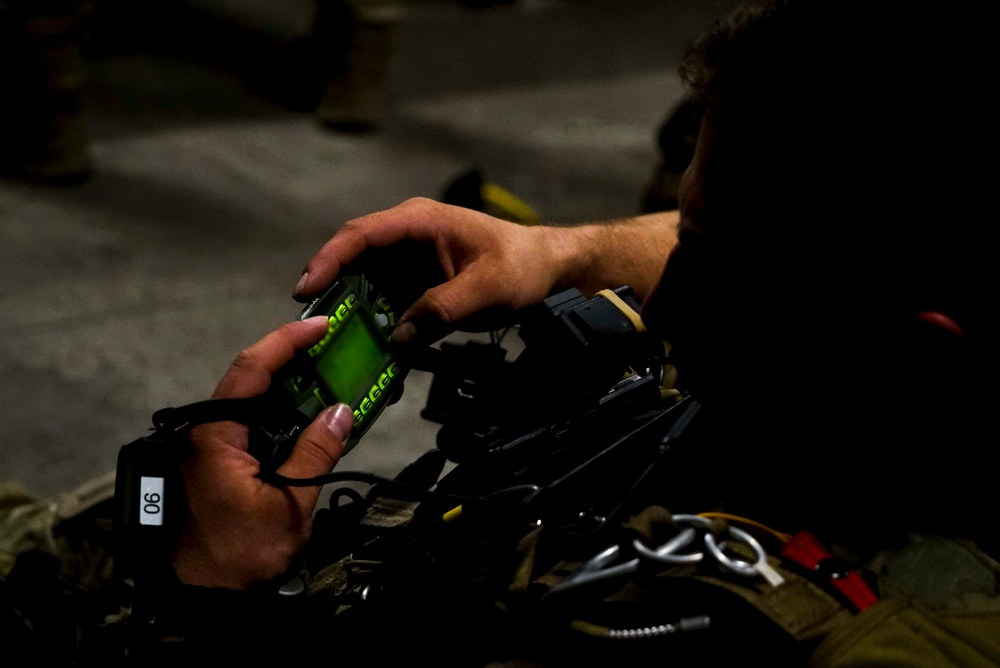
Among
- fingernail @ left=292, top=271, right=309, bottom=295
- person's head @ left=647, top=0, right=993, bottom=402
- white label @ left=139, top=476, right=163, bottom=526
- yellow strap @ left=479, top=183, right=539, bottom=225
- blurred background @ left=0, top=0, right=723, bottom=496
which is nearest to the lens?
person's head @ left=647, top=0, right=993, bottom=402

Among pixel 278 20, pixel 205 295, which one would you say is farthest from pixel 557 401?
pixel 278 20

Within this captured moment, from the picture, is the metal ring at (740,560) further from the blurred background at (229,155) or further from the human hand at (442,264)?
the blurred background at (229,155)

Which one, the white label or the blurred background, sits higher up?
the white label

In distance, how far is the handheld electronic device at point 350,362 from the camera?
926mm

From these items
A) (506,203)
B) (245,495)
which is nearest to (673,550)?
(245,495)

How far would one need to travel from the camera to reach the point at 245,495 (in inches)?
34.4

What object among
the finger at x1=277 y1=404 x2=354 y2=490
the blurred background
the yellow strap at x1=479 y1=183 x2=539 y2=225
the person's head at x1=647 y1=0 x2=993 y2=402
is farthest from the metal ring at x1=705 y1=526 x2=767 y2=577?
the blurred background

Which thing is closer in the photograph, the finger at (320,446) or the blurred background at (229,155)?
the finger at (320,446)

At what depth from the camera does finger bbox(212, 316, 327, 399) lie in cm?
89

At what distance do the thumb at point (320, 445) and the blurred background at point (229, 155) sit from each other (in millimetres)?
1050

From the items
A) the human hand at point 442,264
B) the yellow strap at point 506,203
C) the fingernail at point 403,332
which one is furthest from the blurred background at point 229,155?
the fingernail at point 403,332

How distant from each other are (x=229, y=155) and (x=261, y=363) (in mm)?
2413

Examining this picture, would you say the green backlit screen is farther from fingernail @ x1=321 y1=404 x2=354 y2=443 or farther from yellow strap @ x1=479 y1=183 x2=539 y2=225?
yellow strap @ x1=479 y1=183 x2=539 y2=225

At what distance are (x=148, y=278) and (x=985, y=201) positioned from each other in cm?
219
